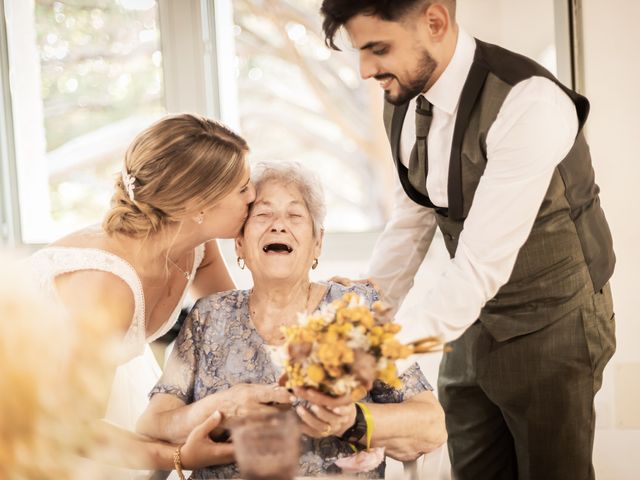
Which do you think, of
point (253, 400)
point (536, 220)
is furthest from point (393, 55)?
point (253, 400)

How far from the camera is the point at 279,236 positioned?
80.8 inches

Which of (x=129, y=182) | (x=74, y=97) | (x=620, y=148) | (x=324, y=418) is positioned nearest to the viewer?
(x=324, y=418)

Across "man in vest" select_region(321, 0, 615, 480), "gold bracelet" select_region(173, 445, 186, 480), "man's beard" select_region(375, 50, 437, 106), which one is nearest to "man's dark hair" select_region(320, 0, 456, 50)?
"man in vest" select_region(321, 0, 615, 480)

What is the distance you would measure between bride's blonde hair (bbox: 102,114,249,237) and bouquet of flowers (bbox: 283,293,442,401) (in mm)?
753

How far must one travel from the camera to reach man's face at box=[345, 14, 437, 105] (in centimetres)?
182

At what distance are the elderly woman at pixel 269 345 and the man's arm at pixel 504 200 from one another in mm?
248

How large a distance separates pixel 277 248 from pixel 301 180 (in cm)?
20

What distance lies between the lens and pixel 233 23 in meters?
3.50

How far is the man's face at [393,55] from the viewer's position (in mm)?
1819

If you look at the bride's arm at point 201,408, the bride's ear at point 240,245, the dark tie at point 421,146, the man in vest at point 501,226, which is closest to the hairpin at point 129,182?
the bride's ear at point 240,245

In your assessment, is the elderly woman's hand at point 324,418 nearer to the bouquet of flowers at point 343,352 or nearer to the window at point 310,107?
the bouquet of flowers at point 343,352

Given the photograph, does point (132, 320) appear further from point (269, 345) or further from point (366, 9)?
point (366, 9)

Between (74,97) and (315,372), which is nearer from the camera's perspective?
(315,372)

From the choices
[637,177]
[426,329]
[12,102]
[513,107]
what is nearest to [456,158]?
[513,107]
